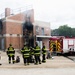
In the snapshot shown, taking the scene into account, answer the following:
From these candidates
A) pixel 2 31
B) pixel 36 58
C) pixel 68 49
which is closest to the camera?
pixel 36 58

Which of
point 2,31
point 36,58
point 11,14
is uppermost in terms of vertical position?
point 11,14

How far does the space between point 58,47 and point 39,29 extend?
49.1 ft

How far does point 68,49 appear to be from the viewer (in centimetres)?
3189

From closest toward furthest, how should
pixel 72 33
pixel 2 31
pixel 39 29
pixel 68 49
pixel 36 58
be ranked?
pixel 36 58
pixel 68 49
pixel 2 31
pixel 39 29
pixel 72 33

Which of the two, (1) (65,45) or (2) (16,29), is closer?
(1) (65,45)

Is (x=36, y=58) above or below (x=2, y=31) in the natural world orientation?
below

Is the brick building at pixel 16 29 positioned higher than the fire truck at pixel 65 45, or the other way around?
the brick building at pixel 16 29

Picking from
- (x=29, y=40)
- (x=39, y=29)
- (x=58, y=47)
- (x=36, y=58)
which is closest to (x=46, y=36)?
(x=39, y=29)

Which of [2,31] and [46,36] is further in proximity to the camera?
[46,36]

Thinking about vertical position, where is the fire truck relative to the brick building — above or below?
below

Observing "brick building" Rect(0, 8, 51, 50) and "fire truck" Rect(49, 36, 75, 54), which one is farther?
"brick building" Rect(0, 8, 51, 50)

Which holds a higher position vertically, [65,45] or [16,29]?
[16,29]

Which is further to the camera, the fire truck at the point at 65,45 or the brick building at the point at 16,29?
the brick building at the point at 16,29

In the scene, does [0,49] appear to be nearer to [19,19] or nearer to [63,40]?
[19,19]
